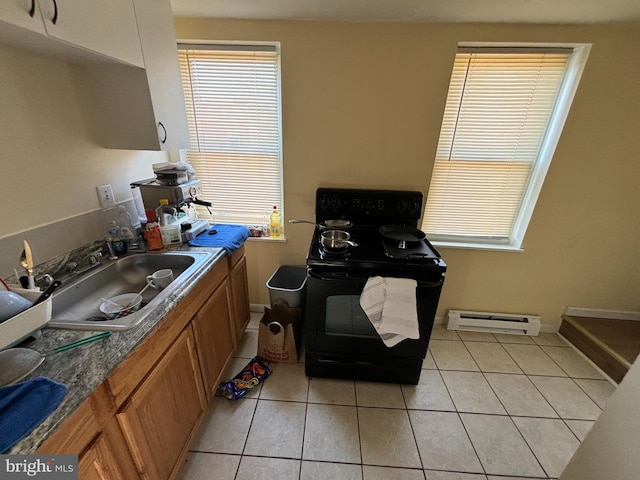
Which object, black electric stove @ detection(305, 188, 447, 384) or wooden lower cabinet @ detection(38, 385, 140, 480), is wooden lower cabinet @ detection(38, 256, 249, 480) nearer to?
wooden lower cabinet @ detection(38, 385, 140, 480)

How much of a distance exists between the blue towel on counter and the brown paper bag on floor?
525mm

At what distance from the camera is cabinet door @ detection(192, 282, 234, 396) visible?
1.28 m

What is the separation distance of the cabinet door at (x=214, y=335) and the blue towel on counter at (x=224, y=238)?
0.24 metres

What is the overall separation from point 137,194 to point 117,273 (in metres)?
0.56

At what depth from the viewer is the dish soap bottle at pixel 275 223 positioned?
6.85 feet

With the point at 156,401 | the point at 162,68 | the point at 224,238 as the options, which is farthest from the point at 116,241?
the point at 162,68

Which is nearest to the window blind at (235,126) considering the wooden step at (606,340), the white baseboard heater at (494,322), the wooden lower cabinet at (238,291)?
the wooden lower cabinet at (238,291)

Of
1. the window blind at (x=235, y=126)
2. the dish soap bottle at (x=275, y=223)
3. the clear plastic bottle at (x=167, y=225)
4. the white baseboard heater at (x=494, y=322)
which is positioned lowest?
the white baseboard heater at (x=494, y=322)

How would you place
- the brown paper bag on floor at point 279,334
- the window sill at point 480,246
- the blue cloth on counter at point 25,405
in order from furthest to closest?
the window sill at point 480,246, the brown paper bag on floor at point 279,334, the blue cloth on counter at point 25,405

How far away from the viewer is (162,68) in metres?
1.33

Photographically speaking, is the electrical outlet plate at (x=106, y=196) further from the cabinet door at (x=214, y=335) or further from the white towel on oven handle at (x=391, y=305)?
the white towel on oven handle at (x=391, y=305)

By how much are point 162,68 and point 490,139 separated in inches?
→ 82.8

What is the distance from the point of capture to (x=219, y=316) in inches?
58.5

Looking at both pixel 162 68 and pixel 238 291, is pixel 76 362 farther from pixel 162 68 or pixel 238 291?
pixel 162 68
